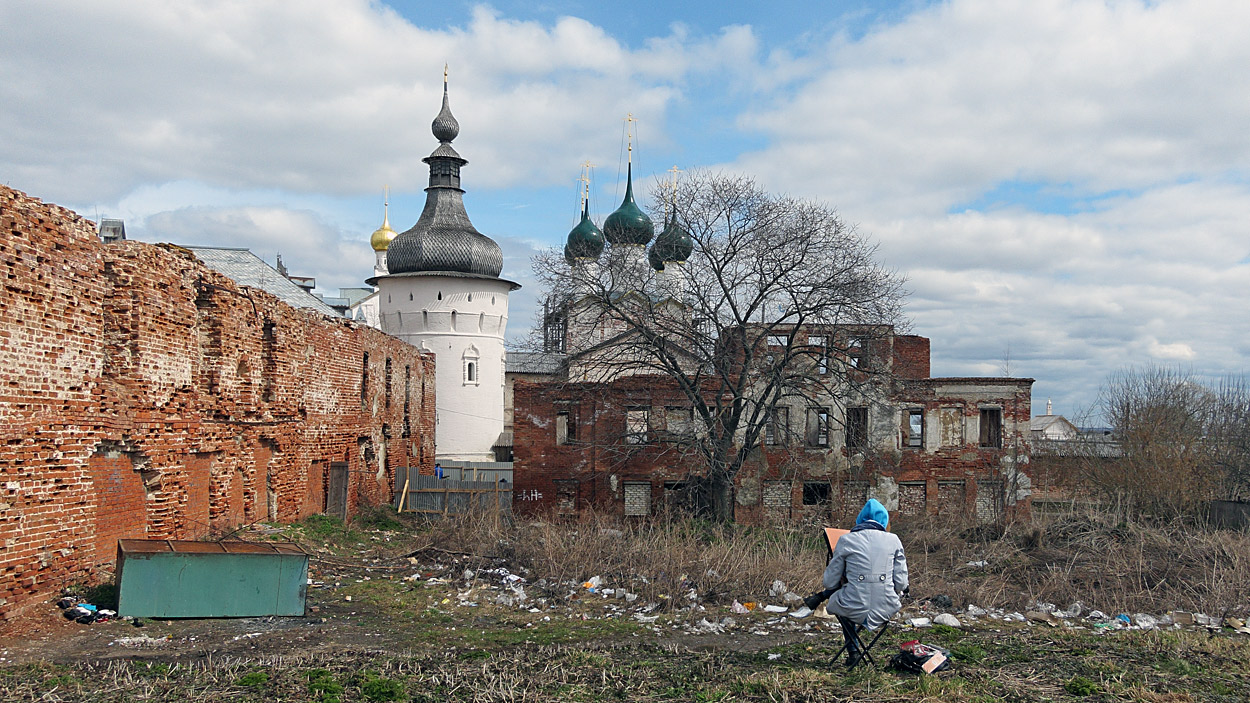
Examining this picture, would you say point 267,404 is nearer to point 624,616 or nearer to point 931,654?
point 624,616

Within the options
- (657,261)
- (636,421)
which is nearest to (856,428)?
(636,421)

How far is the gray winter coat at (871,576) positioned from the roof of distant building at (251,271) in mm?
22582

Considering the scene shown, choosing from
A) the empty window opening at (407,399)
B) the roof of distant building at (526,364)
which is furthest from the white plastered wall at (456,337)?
the empty window opening at (407,399)

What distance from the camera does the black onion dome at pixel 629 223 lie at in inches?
980

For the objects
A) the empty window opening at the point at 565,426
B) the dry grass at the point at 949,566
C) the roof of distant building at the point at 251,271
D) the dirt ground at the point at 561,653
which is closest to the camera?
the dirt ground at the point at 561,653

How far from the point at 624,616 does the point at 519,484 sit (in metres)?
13.3

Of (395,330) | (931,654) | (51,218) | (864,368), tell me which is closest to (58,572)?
(51,218)

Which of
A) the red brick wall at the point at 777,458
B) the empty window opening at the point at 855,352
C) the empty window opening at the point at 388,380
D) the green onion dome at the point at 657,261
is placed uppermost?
the green onion dome at the point at 657,261

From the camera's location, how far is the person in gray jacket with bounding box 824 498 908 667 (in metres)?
7.21

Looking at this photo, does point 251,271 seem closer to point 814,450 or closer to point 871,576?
point 814,450

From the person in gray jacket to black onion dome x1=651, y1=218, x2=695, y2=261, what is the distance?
13815 millimetres

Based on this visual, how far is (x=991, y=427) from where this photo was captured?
85.9 ft

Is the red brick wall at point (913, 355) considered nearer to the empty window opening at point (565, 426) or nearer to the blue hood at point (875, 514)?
the empty window opening at point (565, 426)

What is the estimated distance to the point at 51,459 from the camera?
9.97 m
